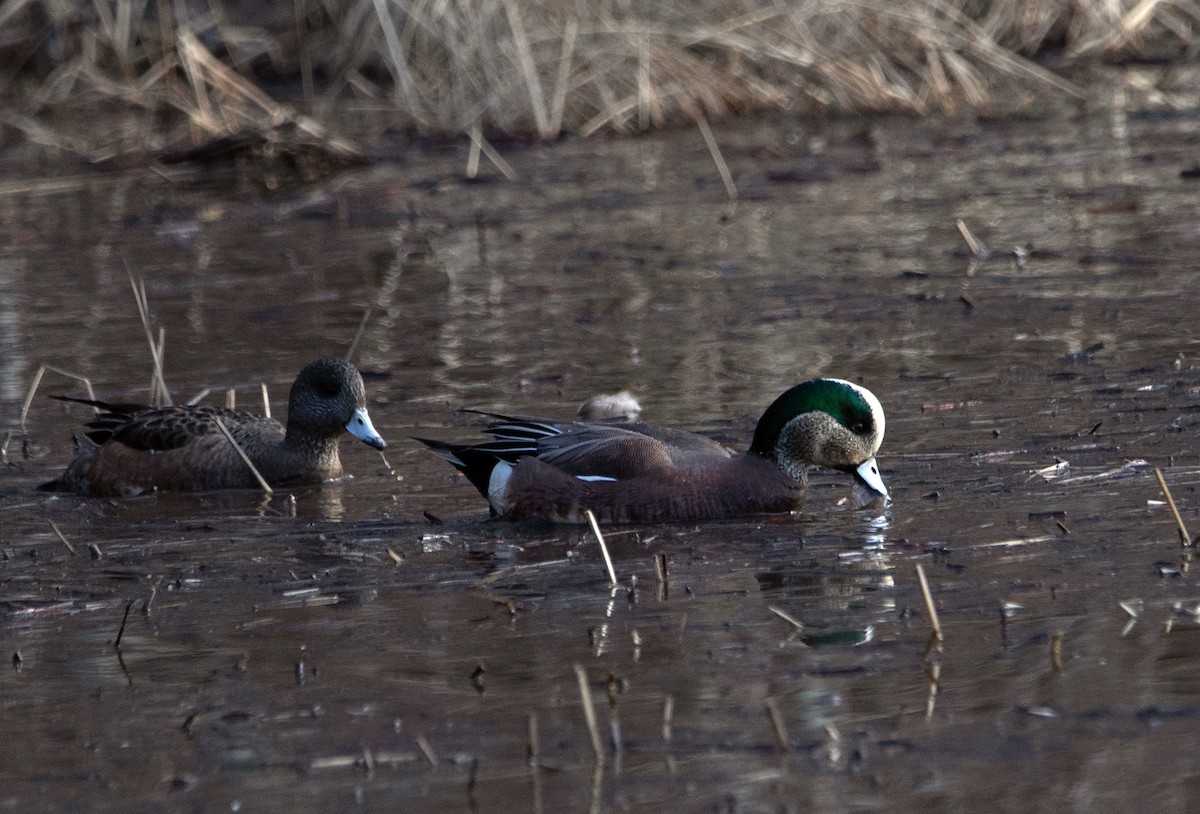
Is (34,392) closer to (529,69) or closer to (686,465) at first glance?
(686,465)

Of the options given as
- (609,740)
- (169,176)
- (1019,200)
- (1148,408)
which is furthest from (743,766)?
(169,176)

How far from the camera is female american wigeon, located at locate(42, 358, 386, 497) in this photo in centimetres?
673

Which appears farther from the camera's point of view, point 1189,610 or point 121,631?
point 121,631

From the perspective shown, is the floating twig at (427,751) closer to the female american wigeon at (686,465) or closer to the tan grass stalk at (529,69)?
the female american wigeon at (686,465)

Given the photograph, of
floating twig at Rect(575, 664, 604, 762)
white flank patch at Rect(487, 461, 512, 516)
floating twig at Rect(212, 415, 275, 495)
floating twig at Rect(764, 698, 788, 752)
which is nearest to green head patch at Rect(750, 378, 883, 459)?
white flank patch at Rect(487, 461, 512, 516)

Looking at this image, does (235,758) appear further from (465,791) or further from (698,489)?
(698,489)

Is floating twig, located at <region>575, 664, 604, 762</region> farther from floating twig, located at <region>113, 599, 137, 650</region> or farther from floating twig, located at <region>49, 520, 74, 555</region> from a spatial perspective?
floating twig, located at <region>49, 520, 74, 555</region>

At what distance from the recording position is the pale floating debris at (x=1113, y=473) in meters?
5.66

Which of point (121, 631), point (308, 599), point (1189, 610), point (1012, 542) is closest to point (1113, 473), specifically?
point (1012, 542)

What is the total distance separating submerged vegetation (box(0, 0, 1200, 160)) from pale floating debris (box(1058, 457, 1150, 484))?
25.6 ft

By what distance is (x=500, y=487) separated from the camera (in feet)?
Result: 19.3

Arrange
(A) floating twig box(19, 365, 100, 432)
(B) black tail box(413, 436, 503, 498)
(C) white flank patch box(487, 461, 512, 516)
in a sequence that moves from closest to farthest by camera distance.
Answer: (C) white flank patch box(487, 461, 512, 516)
(B) black tail box(413, 436, 503, 498)
(A) floating twig box(19, 365, 100, 432)

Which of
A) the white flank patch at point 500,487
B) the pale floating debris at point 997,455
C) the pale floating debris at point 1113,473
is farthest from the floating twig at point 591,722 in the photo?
the pale floating debris at point 997,455

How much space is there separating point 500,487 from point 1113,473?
1.76 metres
